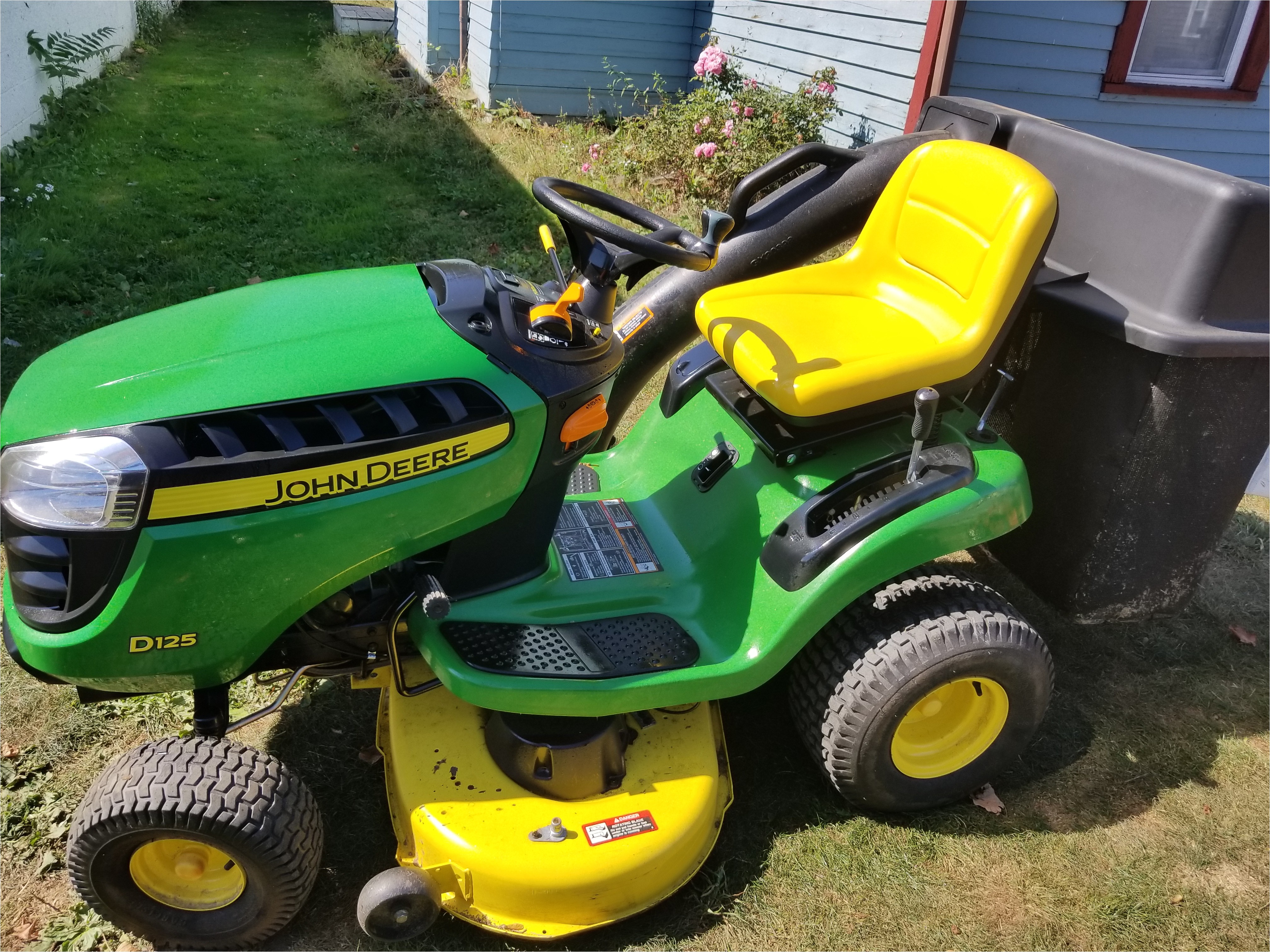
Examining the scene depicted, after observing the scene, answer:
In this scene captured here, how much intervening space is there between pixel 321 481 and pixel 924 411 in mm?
1197

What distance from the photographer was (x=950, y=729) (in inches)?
90.8

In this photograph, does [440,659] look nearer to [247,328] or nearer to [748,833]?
[247,328]

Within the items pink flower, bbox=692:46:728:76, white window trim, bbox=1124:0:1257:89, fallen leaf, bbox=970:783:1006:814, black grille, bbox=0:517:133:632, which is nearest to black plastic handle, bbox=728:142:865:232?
fallen leaf, bbox=970:783:1006:814

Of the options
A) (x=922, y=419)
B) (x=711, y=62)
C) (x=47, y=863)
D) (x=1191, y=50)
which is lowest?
(x=47, y=863)

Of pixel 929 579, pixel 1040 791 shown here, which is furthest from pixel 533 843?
pixel 1040 791

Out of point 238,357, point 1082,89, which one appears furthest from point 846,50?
point 238,357

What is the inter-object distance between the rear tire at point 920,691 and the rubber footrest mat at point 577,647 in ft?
1.13

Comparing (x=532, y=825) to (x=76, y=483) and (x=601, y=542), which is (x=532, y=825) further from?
(x=76, y=483)

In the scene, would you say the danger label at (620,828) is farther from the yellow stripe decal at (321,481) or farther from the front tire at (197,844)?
the yellow stripe decal at (321,481)

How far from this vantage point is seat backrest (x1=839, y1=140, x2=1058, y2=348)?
2.06m

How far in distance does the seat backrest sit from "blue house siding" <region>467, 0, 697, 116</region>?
5992 millimetres

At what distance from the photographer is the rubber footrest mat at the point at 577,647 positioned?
6.32ft

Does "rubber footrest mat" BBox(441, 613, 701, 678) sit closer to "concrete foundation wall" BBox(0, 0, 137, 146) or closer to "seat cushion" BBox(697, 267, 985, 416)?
"seat cushion" BBox(697, 267, 985, 416)

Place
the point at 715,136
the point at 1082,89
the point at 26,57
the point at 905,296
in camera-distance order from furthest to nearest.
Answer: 1. the point at 26,57
2. the point at 715,136
3. the point at 1082,89
4. the point at 905,296
